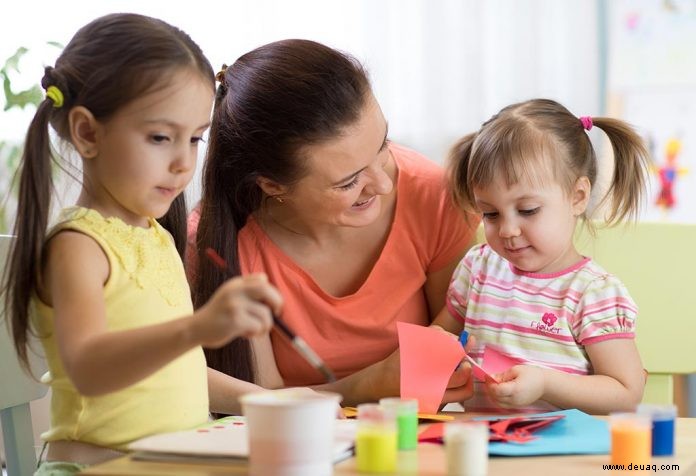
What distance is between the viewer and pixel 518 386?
4.58 ft

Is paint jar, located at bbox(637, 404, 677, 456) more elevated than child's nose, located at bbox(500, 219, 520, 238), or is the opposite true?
child's nose, located at bbox(500, 219, 520, 238)

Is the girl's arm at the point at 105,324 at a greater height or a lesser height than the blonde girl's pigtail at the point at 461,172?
lesser

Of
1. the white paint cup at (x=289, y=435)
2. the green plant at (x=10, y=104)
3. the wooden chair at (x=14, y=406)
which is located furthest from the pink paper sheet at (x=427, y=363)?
the green plant at (x=10, y=104)

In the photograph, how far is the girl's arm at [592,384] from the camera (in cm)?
140

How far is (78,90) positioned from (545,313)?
0.79 metres

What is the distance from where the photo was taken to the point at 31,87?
9.63ft

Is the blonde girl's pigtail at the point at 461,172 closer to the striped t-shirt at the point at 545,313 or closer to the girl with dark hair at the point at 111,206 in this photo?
the striped t-shirt at the point at 545,313

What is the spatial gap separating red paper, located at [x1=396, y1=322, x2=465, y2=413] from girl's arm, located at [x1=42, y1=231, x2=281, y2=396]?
0.49 meters

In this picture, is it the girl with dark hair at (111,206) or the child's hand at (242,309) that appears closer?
the child's hand at (242,309)

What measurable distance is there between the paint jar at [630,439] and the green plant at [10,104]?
1.78 metres

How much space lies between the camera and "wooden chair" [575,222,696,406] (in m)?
1.71

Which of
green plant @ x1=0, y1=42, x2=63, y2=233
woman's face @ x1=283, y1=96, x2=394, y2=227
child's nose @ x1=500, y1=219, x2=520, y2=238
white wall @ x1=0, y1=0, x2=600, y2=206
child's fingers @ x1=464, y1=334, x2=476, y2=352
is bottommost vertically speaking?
child's fingers @ x1=464, y1=334, x2=476, y2=352

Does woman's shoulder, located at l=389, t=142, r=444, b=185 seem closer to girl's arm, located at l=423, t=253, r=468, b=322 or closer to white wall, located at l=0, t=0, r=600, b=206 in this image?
girl's arm, located at l=423, t=253, r=468, b=322

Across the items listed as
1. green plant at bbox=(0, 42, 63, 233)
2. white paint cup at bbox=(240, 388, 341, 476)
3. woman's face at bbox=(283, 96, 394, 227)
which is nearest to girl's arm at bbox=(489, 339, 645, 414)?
woman's face at bbox=(283, 96, 394, 227)
